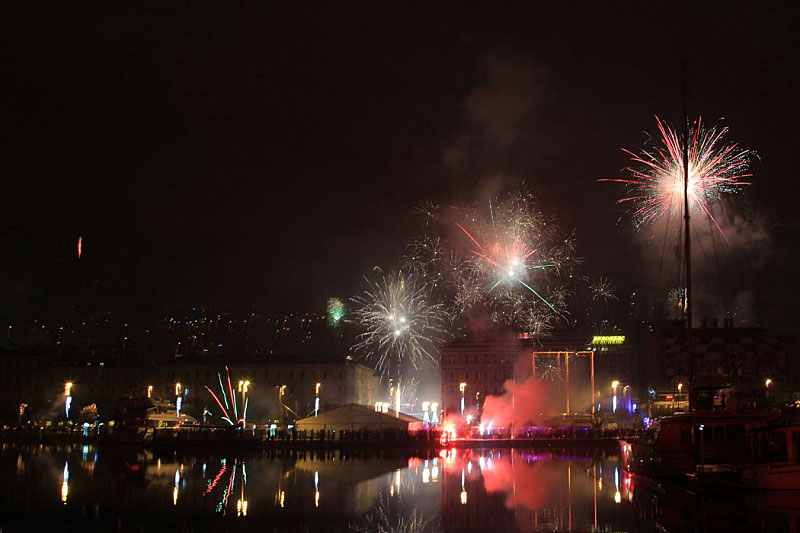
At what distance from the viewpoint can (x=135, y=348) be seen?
114500 mm

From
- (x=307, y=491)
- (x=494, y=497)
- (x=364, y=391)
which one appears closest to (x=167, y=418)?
(x=364, y=391)

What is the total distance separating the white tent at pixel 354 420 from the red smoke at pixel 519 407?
50.3 ft

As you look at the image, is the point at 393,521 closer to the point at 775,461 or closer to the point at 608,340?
the point at 775,461

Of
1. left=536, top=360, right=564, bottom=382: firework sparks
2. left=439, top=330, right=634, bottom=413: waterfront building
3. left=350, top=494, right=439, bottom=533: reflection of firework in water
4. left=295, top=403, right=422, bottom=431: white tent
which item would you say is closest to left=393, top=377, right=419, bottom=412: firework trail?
left=439, top=330, right=634, bottom=413: waterfront building

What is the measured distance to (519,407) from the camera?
82000 millimetres

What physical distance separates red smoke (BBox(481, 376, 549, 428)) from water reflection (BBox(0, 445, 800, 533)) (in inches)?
1308

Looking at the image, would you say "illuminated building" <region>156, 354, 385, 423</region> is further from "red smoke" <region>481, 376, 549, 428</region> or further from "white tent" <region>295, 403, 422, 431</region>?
"white tent" <region>295, 403, 422, 431</region>

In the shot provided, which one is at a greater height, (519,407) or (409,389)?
(409,389)

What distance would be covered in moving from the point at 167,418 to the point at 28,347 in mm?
48646

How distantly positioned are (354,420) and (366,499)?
110ft

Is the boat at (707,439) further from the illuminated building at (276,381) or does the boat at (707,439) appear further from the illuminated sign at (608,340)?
the illuminated sign at (608,340)

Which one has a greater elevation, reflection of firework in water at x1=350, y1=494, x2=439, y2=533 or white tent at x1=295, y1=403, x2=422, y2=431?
white tent at x1=295, y1=403, x2=422, y2=431

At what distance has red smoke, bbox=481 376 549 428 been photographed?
7625cm

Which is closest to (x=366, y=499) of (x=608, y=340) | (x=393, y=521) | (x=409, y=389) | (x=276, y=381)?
(x=393, y=521)
